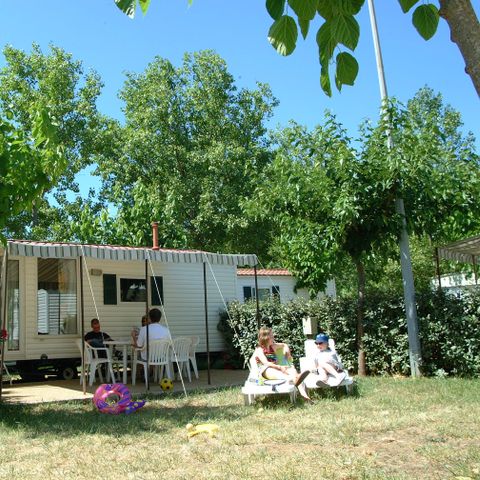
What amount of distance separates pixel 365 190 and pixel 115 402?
16.3 ft

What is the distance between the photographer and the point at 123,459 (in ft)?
16.4

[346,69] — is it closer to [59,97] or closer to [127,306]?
[127,306]

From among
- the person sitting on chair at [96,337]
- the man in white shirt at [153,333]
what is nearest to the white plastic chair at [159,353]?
the man in white shirt at [153,333]

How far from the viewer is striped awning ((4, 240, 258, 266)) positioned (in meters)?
8.75

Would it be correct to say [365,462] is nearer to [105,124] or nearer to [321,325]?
[321,325]

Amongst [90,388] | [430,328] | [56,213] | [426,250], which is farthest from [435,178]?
[56,213]

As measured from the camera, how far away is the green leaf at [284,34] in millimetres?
1811

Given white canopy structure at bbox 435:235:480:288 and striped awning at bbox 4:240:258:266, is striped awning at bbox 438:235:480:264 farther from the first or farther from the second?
striped awning at bbox 4:240:258:266

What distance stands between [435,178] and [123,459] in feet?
22.2

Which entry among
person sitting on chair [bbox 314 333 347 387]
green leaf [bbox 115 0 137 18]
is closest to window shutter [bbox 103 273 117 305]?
person sitting on chair [bbox 314 333 347 387]

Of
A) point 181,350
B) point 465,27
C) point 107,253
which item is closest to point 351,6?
point 465,27

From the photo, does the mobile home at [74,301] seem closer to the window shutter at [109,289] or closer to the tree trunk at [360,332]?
the window shutter at [109,289]

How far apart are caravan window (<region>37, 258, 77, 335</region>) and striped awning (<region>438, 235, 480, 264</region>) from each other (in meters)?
7.26

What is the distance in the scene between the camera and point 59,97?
24203mm
